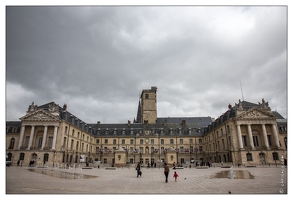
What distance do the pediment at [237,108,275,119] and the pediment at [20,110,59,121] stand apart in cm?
4420

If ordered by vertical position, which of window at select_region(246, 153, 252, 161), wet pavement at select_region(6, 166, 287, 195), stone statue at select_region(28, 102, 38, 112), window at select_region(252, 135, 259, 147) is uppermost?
stone statue at select_region(28, 102, 38, 112)

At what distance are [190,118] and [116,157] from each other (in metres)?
45.2

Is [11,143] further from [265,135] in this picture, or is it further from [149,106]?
[265,135]

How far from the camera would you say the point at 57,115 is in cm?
4828

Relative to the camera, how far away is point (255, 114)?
4591cm

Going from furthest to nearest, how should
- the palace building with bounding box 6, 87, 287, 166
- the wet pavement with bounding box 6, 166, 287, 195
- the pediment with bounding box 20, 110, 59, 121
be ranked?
the pediment with bounding box 20, 110, 59, 121 < the palace building with bounding box 6, 87, 287, 166 < the wet pavement with bounding box 6, 166, 287, 195

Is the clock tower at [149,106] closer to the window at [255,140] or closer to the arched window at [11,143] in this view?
the window at [255,140]

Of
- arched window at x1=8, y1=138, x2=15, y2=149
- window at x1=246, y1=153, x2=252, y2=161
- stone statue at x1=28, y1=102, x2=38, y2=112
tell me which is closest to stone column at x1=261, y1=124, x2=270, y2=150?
window at x1=246, y1=153, x2=252, y2=161

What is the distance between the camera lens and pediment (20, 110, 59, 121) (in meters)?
47.8

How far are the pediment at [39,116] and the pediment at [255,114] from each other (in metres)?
44.2

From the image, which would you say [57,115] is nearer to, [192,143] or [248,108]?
[192,143]

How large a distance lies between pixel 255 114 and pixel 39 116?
51.8 metres

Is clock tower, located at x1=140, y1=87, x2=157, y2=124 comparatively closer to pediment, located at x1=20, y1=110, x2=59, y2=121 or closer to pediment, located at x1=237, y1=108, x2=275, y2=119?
pediment, located at x1=237, y1=108, x2=275, y2=119

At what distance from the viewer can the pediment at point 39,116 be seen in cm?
4778
